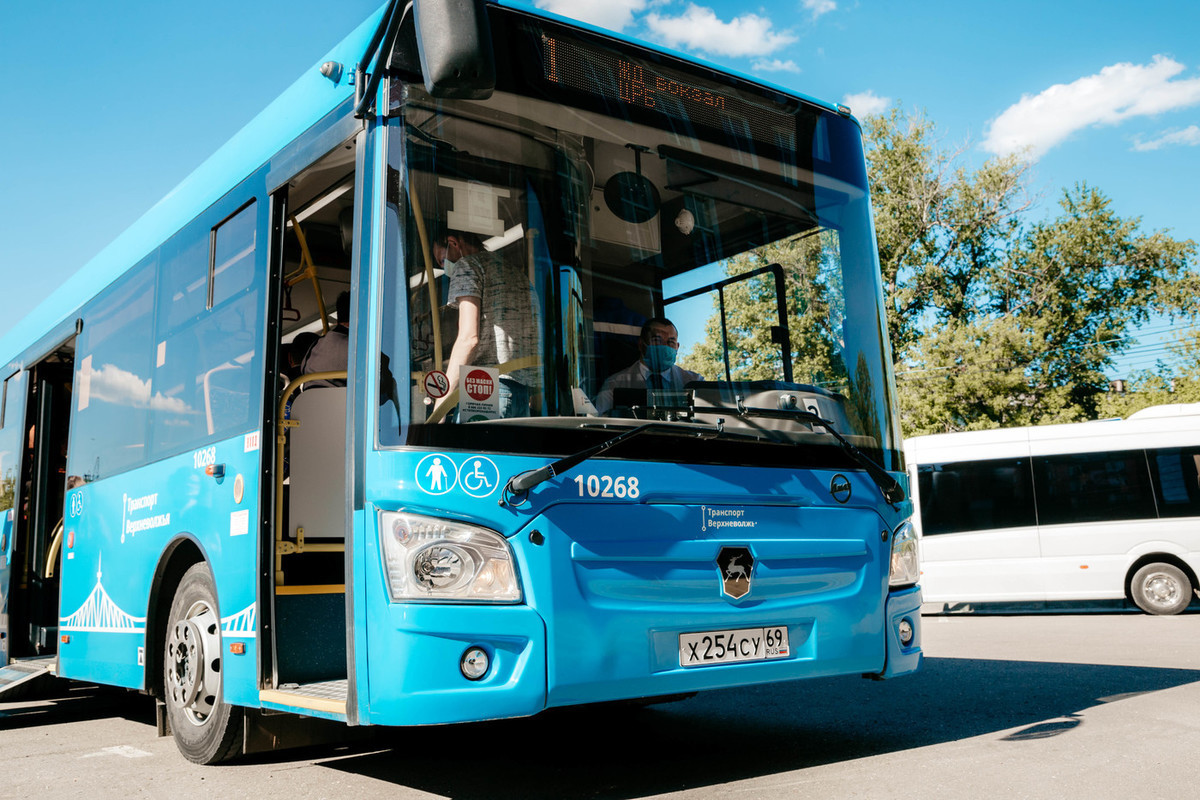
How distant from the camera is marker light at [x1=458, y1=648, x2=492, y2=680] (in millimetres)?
4031

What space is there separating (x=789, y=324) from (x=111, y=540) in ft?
14.7

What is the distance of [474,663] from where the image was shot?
404cm

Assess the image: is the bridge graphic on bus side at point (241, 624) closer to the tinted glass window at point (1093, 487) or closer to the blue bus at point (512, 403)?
the blue bus at point (512, 403)

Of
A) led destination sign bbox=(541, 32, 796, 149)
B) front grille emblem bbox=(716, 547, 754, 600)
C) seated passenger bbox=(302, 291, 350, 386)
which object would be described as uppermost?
led destination sign bbox=(541, 32, 796, 149)

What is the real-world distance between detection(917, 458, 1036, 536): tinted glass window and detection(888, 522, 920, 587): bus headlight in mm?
12570

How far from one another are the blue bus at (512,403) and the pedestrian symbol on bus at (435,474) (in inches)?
0.5

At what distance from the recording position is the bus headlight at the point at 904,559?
5.23 m

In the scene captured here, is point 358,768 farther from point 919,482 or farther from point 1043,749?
point 919,482

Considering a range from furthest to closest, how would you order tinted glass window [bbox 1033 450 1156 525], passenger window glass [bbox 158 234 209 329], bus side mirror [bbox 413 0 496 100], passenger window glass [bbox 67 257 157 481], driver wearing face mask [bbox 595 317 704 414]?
tinted glass window [bbox 1033 450 1156 525], passenger window glass [bbox 67 257 157 481], passenger window glass [bbox 158 234 209 329], driver wearing face mask [bbox 595 317 704 414], bus side mirror [bbox 413 0 496 100]

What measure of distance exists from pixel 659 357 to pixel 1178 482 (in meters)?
13.9

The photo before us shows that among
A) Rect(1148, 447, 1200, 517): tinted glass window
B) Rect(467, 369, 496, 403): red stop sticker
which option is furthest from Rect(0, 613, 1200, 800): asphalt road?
Rect(1148, 447, 1200, 517): tinted glass window

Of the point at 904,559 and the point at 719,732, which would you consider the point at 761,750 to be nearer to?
the point at 719,732

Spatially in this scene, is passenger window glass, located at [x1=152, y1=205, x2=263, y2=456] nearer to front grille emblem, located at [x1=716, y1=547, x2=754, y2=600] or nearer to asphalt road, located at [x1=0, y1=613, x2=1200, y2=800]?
asphalt road, located at [x1=0, y1=613, x2=1200, y2=800]

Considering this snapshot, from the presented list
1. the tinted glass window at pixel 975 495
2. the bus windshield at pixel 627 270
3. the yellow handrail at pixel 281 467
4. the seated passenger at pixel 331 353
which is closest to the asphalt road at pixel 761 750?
the yellow handrail at pixel 281 467
